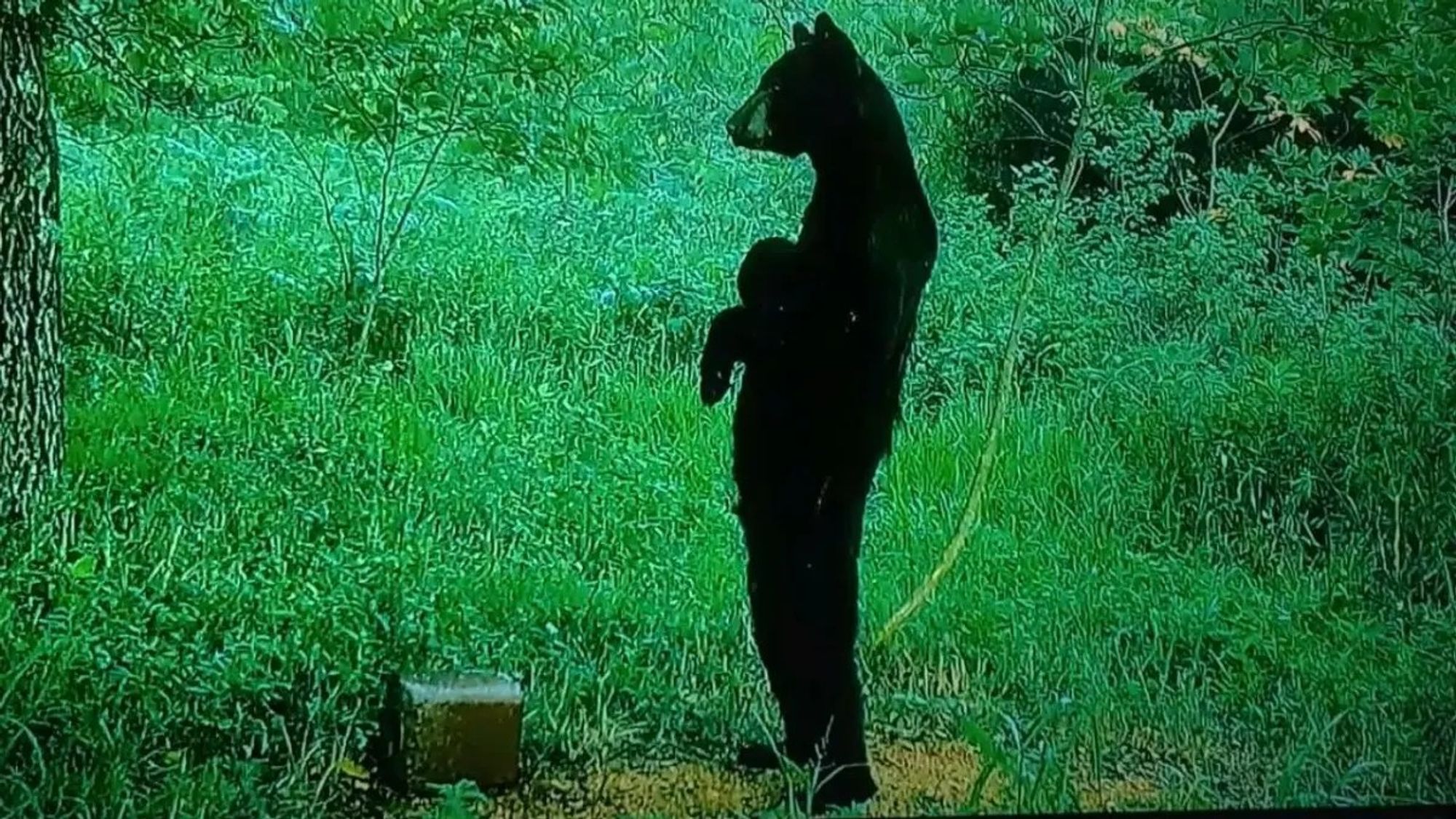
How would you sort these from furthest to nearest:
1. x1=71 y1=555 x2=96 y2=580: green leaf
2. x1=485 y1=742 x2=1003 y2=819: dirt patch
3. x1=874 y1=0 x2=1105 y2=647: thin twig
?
1. x1=874 y1=0 x2=1105 y2=647: thin twig
2. x1=485 y1=742 x2=1003 y2=819: dirt patch
3. x1=71 y1=555 x2=96 y2=580: green leaf

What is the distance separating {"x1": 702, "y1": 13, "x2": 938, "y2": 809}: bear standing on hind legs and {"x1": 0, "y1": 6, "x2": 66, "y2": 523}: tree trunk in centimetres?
94

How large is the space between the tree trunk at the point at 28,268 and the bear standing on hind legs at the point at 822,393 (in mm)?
936

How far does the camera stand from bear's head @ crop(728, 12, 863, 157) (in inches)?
92.4

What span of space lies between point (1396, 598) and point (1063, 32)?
1064 millimetres

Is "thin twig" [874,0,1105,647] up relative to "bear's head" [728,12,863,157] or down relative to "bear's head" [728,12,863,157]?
down

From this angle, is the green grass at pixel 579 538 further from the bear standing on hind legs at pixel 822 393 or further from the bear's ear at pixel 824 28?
the bear's ear at pixel 824 28

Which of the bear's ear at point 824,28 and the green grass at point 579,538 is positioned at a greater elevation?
the bear's ear at point 824,28

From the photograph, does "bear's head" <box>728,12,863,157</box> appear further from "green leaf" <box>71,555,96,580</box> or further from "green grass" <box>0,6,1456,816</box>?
"green leaf" <box>71,555,96,580</box>

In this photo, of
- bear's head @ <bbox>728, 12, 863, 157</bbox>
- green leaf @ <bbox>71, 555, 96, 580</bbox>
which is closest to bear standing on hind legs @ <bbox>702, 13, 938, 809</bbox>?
bear's head @ <bbox>728, 12, 863, 157</bbox>

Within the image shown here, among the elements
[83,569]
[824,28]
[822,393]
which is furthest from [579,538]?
[824,28]

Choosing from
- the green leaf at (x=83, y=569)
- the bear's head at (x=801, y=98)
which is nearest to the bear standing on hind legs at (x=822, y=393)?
the bear's head at (x=801, y=98)

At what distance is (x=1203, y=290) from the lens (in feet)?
8.18

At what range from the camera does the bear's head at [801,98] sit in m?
2.35

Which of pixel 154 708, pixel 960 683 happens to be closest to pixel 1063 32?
pixel 960 683
